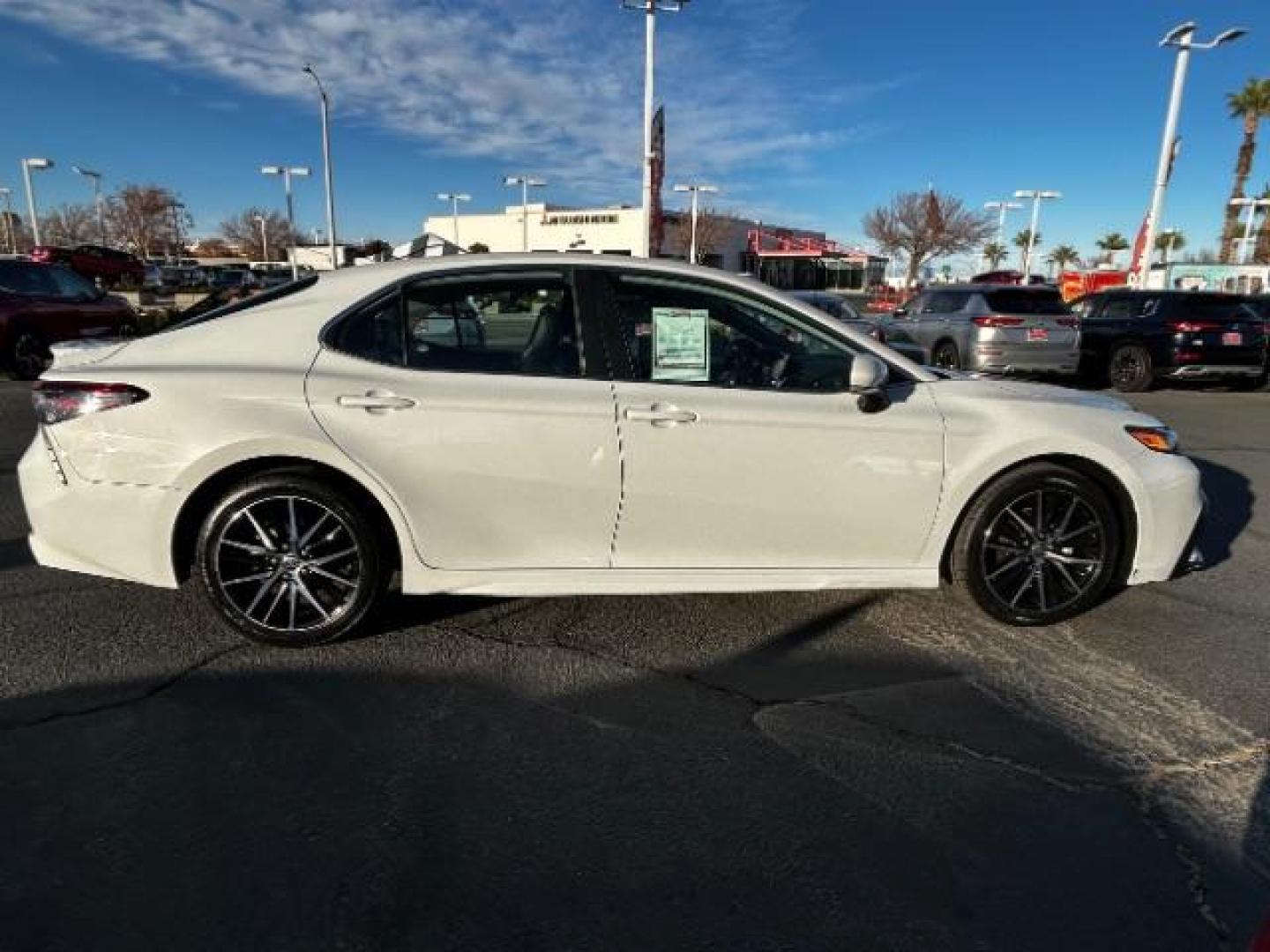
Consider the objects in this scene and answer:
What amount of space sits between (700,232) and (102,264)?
122 ft

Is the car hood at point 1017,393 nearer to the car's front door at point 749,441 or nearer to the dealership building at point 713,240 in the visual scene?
the car's front door at point 749,441

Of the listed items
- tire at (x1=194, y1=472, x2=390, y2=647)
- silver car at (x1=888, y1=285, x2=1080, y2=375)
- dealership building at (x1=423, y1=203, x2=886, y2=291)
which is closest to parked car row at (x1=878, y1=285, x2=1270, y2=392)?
silver car at (x1=888, y1=285, x2=1080, y2=375)

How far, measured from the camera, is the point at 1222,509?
5.91 meters

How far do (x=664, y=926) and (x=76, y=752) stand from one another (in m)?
2.01

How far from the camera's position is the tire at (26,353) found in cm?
1034

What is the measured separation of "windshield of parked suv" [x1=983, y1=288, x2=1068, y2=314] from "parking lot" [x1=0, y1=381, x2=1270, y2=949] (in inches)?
361

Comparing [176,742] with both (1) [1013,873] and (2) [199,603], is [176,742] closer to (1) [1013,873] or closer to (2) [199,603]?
(2) [199,603]

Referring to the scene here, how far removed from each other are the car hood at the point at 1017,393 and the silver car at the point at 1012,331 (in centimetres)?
826

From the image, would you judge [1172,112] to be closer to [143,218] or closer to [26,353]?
[26,353]

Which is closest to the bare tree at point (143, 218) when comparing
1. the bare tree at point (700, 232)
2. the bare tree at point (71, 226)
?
the bare tree at point (71, 226)

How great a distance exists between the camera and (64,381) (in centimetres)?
320

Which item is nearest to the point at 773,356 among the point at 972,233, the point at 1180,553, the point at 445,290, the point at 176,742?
→ the point at 445,290

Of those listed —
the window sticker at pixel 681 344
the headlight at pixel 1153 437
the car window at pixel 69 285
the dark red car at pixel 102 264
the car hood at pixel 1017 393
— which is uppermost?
the dark red car at pixel 102 264

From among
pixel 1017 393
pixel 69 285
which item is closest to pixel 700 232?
pixel 69 285
